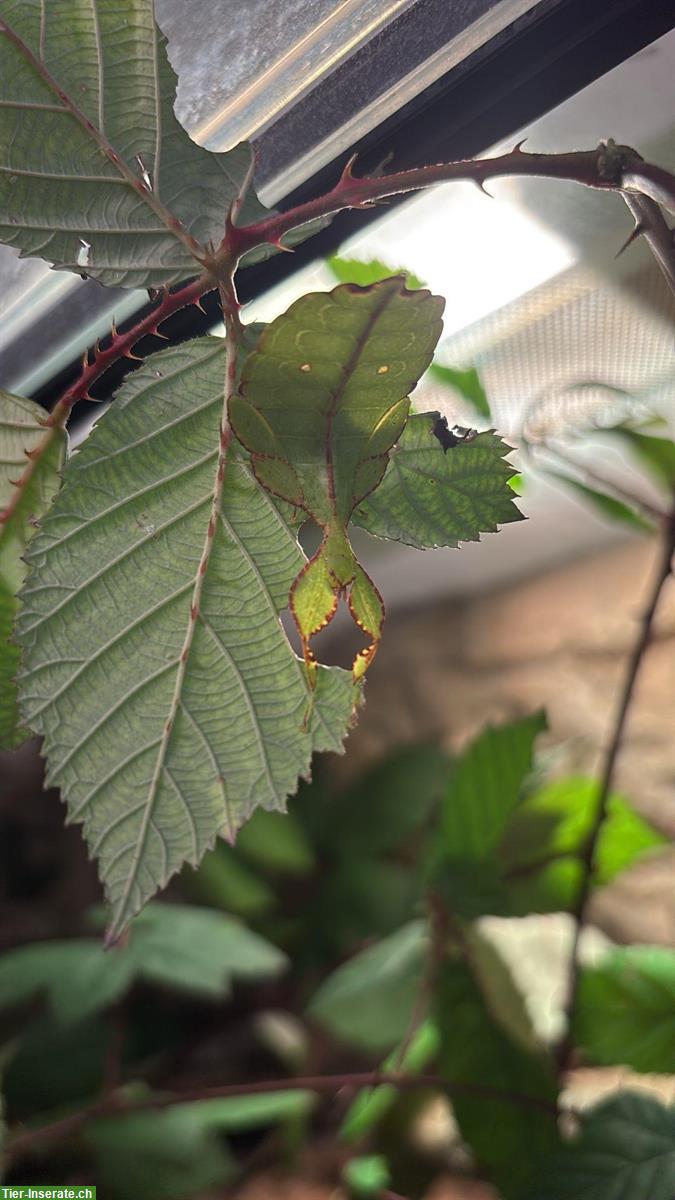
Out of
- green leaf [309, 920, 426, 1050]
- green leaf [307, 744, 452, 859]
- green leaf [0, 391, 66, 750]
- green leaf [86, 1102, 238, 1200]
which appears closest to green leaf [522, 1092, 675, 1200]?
green leaf [309, 920, 426, 1050]

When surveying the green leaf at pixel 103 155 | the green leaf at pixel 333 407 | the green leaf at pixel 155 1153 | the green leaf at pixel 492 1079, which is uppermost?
the green leaf at pixel 103 155

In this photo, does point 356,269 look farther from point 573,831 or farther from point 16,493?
point 573,831

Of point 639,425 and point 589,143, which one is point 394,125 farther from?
point 639,425

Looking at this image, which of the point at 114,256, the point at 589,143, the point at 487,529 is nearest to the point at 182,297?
the point at 114,256

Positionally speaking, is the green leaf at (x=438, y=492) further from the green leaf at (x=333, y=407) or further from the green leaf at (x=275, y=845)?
the green leaf at (x=275, y=845)

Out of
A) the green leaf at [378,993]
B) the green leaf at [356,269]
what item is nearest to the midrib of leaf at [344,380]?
the green leaf at [356,269]

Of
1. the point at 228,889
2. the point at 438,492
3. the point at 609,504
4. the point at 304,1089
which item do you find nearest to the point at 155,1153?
the point at 304,1089

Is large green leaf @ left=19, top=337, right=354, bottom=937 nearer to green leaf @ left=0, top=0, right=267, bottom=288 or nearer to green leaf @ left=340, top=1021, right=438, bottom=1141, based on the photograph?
green leaf @ left=0, top=0, right=267, bottom=288
